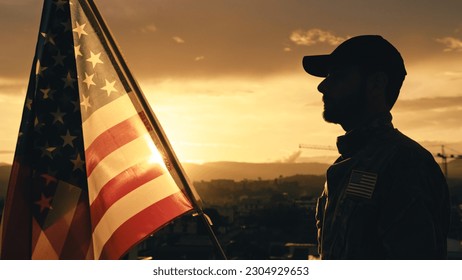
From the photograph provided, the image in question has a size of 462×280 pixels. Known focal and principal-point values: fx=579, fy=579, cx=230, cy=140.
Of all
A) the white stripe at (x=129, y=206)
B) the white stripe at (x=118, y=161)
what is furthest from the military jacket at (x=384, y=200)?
the white stripe at (x=118, y=161)

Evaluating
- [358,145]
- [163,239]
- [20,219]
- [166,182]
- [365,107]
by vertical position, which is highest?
[365,107]

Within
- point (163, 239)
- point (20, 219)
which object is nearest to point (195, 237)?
point (163, 239)

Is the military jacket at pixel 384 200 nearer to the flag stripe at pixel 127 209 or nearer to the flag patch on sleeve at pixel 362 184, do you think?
the flag patch on sleeve at pixel 362 184

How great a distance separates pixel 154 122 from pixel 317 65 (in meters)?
1.41

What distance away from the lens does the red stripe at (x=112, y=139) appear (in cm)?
427

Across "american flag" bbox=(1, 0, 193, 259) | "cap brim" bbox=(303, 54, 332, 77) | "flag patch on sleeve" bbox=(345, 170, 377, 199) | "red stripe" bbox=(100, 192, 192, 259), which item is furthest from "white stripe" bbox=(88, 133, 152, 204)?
"flag patch on sleeve" bbox=(345, 170, 377, 199)

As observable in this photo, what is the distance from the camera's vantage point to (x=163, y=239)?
75.8 m

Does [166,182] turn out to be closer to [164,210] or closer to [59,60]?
[164,210]

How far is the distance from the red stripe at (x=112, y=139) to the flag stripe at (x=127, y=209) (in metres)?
0.35

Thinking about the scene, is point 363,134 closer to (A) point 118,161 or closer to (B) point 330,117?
(B) point 330,117

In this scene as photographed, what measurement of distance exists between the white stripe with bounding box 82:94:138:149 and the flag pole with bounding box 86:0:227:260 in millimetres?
184

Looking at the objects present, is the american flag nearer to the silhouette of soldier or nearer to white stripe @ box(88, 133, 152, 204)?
white stripe @ box(88, 133, 152, 204)

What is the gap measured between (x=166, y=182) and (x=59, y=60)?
1225 mm

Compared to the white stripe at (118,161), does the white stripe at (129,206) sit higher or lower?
lower
